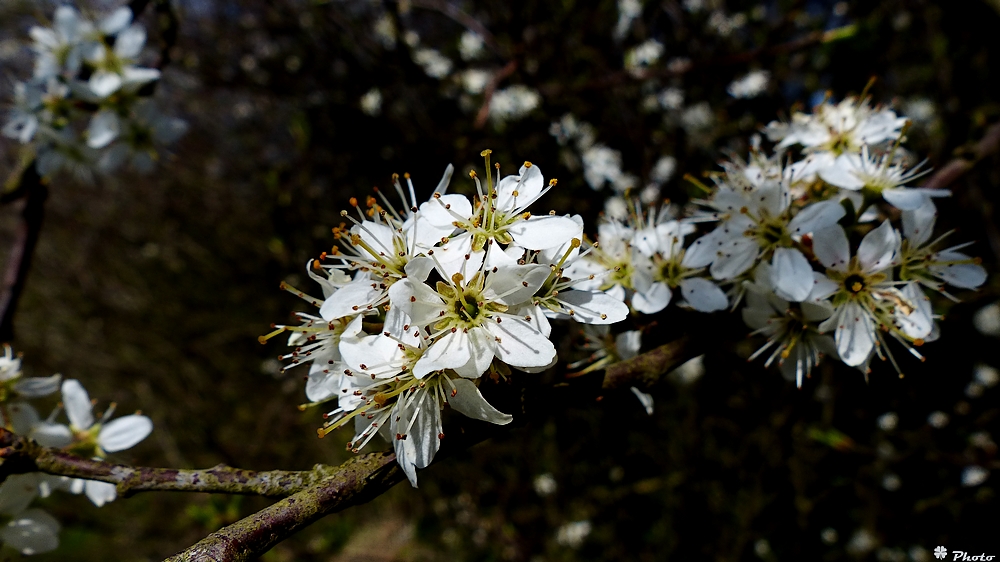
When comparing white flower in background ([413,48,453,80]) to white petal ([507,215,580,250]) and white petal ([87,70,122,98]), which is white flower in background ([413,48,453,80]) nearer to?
white petal ([87,70,122,98])

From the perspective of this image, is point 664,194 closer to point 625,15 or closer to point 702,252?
point 702,252

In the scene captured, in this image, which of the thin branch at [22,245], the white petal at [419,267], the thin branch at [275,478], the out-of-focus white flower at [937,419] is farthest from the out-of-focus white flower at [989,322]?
the thin branch at [22,245]

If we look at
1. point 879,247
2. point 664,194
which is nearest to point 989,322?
point 664,194

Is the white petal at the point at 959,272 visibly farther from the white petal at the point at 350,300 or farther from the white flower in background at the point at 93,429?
the white flower in background at the point at 93,429

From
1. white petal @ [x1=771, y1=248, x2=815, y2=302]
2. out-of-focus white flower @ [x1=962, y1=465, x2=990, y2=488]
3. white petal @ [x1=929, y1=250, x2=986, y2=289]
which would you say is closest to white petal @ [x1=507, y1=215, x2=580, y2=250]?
white petal @ [x1=771, y1=248, x2=815, y2=302]

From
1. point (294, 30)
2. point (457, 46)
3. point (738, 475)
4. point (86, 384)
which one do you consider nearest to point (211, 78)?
point (294, 30)

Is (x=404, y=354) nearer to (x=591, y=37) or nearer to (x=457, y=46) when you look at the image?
(x=591, y=37)

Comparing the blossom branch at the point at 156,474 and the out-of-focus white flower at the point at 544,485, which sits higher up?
the blossom branch at the point at 156,474
